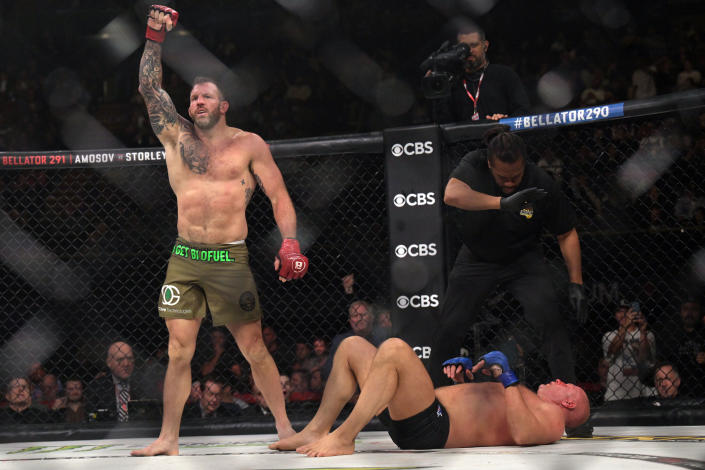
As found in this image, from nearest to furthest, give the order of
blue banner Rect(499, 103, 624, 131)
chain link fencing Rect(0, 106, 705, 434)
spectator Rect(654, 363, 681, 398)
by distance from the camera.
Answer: blue banner Rect(499, 103, 624, 131)
spectator Rect(654, 363, 681, 398)
chain link fencing Rect(0, 106, 705, 434)

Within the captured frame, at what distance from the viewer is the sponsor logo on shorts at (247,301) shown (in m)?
3.16

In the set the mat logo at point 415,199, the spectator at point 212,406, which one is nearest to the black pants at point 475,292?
the mat logo at point 415,199

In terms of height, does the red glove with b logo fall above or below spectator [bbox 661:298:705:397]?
above

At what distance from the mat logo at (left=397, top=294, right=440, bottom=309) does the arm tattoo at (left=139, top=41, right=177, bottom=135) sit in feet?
3.93

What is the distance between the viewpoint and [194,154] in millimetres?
3180

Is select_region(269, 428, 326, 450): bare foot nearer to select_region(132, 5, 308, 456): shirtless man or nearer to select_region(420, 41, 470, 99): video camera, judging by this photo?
select_region(132, 5, 308, 456): shirtless man

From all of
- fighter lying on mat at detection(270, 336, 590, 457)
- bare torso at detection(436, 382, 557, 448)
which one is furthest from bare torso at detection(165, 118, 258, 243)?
bare torso at detection(436, 382, 557, 448)

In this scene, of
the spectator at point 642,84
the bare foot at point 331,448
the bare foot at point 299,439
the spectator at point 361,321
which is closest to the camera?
the bare foot at point 331,448

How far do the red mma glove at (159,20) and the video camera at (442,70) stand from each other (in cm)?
109

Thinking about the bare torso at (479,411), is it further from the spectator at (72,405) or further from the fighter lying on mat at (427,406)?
the spectator at (72,405)

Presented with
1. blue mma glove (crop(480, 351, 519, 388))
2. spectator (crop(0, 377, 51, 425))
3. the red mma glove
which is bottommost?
spectator (crop(0, 377, 51, 425))

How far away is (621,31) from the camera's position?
7738 mm

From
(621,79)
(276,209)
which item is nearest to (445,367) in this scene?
(276,209)

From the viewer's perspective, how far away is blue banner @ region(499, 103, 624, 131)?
11.2 ft
